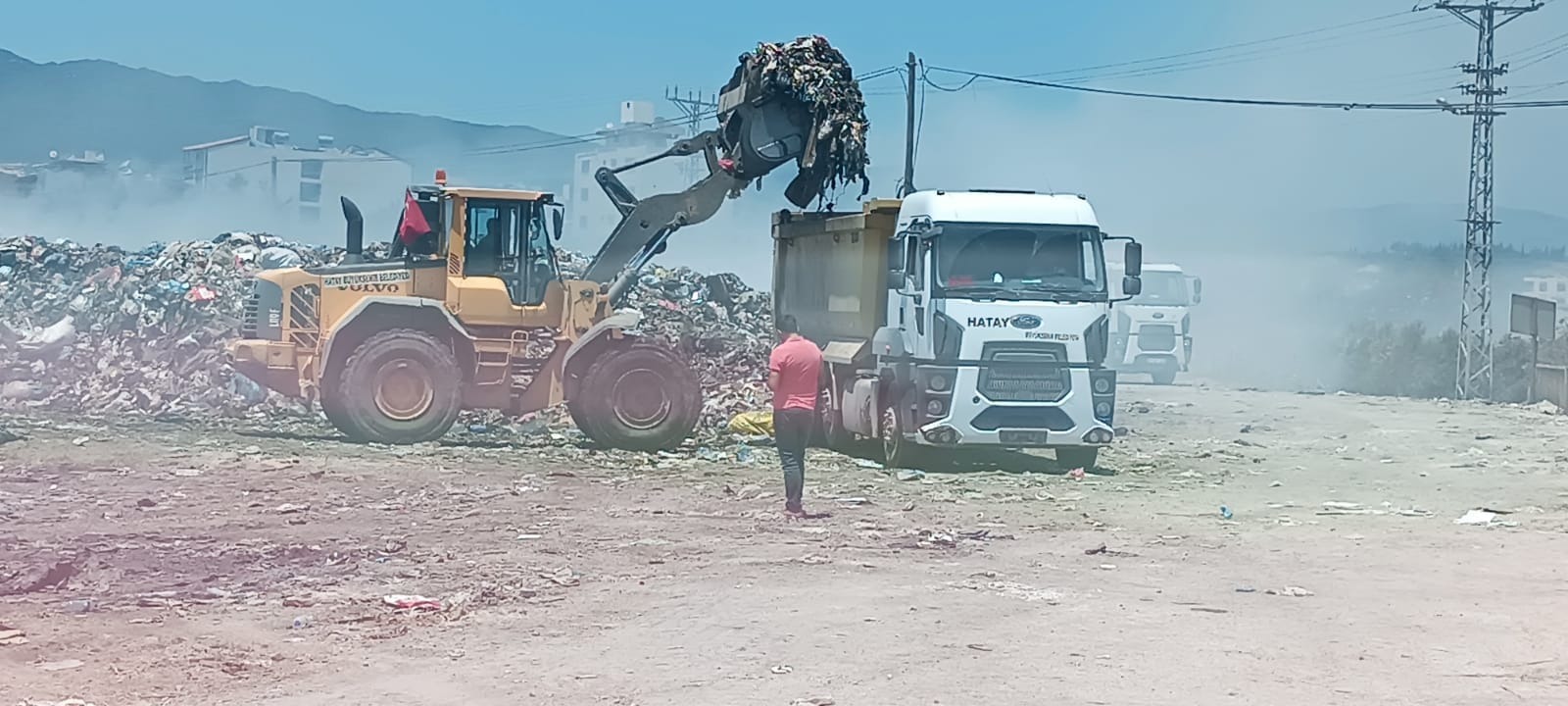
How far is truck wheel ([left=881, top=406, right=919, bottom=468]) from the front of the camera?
52.6 feet

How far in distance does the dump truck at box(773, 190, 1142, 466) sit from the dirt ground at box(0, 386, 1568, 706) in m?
0.63

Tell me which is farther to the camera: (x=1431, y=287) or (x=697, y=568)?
(x=1431, y=287)

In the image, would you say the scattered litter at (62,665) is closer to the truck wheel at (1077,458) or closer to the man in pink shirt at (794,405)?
the man in pink shirt at (794,405)

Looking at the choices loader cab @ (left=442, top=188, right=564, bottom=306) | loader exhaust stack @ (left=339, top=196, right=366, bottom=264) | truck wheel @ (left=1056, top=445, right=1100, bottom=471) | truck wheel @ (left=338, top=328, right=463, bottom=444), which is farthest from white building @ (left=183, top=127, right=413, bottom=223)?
truck wheel @ (left=1056, top=445, right=1100, bottom=471)

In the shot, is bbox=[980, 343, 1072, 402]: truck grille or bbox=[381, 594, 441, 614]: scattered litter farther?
bbox=[980, 343, 1072, 402]: truck grille

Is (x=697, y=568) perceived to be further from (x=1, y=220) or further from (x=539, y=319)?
(x=1, y=220)

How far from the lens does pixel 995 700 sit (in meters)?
6.57

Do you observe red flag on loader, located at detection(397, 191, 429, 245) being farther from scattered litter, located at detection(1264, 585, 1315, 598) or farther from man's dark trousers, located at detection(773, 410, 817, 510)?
scattered litter, located at detection(1264, 585, 1315, 598)

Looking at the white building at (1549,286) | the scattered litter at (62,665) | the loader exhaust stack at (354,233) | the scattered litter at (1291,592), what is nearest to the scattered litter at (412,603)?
the scattered litter at (62,665)

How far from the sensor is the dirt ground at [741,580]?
6902 mm

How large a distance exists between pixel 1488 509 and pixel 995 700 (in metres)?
8.93

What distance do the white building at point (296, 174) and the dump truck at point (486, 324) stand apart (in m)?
55.0

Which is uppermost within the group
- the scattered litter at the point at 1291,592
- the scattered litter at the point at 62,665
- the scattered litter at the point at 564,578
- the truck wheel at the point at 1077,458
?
the truck wheel at the point at 1077,458

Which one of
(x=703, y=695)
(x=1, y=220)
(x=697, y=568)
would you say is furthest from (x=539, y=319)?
(x=1, y=220)
